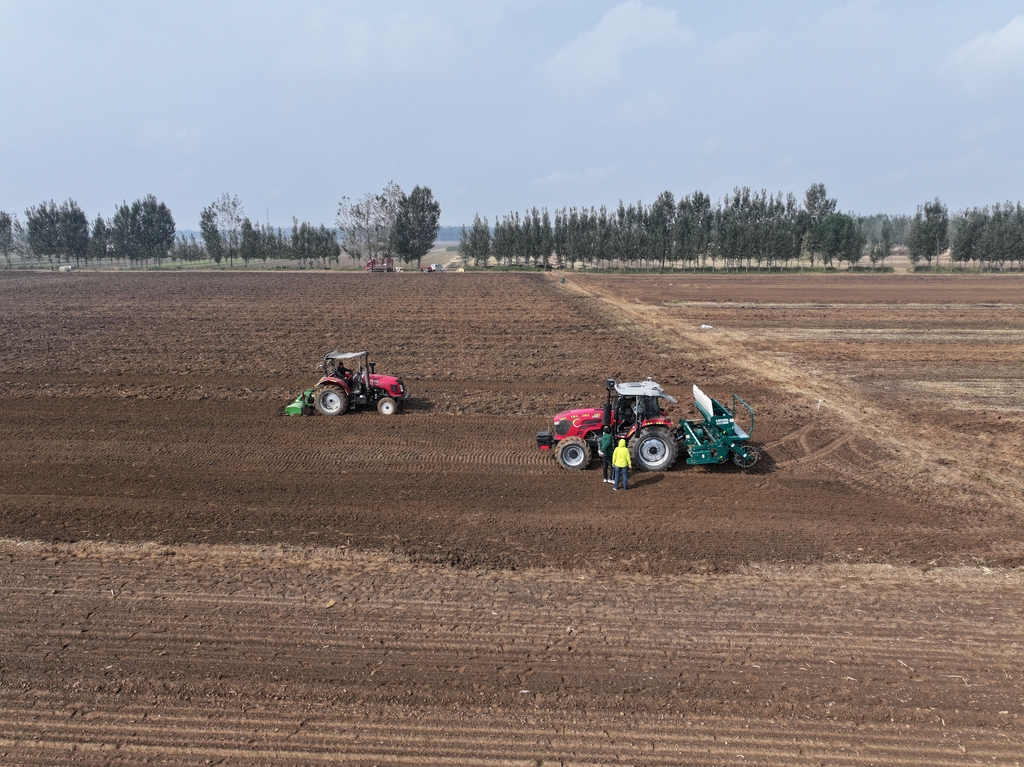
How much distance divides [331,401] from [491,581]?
27.8 feet

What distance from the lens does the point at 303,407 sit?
15953mm

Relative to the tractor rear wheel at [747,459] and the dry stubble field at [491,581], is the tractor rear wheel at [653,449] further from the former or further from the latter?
the tractor rear wheel at [747,459]

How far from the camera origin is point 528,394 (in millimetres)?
18203

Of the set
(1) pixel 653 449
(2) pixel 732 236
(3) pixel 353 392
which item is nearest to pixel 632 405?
(1) pixel 653 449

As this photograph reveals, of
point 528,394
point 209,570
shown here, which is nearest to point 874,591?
point 209,570

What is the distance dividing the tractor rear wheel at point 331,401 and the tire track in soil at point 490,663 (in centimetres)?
656

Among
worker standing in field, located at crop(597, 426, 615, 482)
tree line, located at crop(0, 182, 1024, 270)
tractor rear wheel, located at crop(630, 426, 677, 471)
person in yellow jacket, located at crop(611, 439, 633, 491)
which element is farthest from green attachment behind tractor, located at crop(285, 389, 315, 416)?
tree line, located at crop(0, 182, 1024, 270)

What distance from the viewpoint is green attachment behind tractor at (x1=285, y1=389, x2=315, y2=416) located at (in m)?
15.9

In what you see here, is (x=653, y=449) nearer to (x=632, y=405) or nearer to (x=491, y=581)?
(x=632, y=405)

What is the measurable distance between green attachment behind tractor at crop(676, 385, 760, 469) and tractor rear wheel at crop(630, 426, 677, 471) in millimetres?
394

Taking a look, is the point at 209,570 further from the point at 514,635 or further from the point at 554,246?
the point at 554,246

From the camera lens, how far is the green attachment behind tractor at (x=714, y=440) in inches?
482

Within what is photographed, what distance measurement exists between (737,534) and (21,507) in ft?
39.2

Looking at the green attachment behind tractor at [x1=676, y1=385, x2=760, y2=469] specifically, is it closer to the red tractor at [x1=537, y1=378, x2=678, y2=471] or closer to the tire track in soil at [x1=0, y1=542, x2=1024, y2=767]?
the red tractor at [x1=537, y1=378, x2=678, y2=471]
